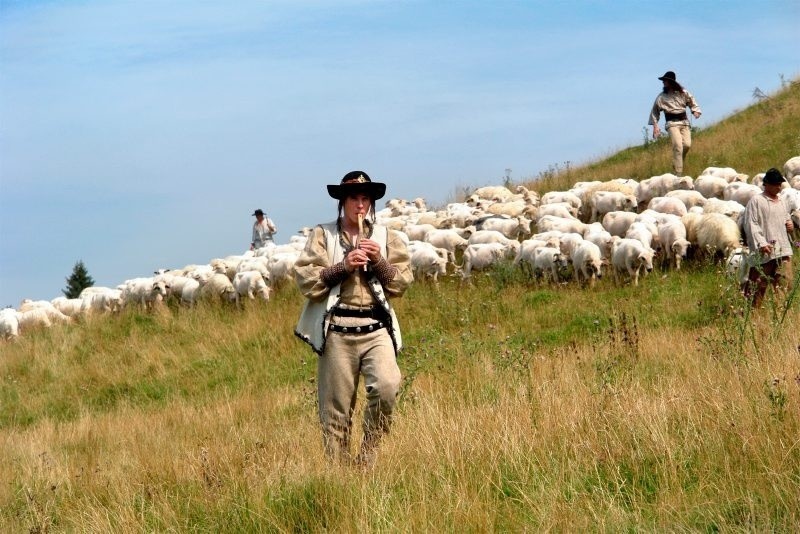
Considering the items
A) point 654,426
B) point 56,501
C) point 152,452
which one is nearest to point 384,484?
point 654,426

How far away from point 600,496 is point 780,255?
7.61 metres

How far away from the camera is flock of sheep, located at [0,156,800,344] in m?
17.4

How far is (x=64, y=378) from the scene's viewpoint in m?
17.9

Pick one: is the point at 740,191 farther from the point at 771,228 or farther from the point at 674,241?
the point at 771,228

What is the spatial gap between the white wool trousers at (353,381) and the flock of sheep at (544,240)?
26.6 ft

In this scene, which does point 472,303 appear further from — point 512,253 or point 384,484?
point 384,484

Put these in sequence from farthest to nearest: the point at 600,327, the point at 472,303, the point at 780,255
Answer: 1. the point at 472,303
2. the point at 600,327
3. the point at 780,255

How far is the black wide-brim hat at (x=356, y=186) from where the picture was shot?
24.3ft

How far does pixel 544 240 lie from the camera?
61.4ft

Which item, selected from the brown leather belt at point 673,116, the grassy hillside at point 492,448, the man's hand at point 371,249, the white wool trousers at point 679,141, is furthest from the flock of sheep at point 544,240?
the man's hand at point 371,249

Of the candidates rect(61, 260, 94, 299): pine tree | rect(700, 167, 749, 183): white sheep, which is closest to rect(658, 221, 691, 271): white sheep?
rect(700, 167, 749, 183): white sheep

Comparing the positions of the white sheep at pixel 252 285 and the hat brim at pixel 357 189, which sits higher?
the hat brim at pixel 357 189

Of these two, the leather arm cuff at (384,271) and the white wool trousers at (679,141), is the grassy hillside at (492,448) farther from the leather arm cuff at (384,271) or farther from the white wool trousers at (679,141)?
the white wool trousers at (679,141)

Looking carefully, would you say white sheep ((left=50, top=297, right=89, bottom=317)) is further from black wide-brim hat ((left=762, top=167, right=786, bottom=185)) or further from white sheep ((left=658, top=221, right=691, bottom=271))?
black wide-brim hat ((left=762, top=167, right=786, bottom=185))
